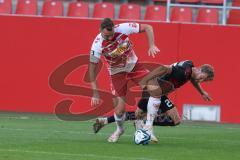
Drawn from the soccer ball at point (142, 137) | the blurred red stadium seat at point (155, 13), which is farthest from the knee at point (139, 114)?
the blurred red stadium seat at point (155, 13)

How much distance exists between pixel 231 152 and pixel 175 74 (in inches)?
64.0

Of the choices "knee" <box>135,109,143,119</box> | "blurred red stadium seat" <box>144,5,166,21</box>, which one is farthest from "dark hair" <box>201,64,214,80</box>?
"blurred red stadium seat" <box>144,5,166,21</box>

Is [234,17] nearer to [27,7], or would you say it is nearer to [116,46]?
[27,7]

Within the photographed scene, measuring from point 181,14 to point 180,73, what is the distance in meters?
7.29

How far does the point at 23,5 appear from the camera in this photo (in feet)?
66.6

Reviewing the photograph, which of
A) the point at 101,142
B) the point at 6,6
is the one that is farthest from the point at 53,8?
the point at 101,142

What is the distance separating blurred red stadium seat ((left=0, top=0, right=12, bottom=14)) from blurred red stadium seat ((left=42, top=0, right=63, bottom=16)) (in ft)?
2.76

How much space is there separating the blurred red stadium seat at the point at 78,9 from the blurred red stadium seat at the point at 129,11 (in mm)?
866

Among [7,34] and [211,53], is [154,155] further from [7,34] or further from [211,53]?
[7,34]

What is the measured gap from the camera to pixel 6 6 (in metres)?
20.1

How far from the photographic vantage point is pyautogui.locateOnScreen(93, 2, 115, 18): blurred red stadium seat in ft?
65.3

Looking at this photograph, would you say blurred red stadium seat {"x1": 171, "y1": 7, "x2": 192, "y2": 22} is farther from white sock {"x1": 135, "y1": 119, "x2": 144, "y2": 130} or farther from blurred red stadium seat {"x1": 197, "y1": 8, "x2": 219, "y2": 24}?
white sock {"x1": 135, "y1": 119, "x2": 144, "y2": 130}

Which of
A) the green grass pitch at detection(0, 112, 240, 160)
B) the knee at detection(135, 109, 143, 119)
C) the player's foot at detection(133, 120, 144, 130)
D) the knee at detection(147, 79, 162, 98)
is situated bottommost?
the green grass pitch at detection(0, 112, 240, 160)

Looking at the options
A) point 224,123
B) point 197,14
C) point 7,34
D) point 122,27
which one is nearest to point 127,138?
point 122,27
